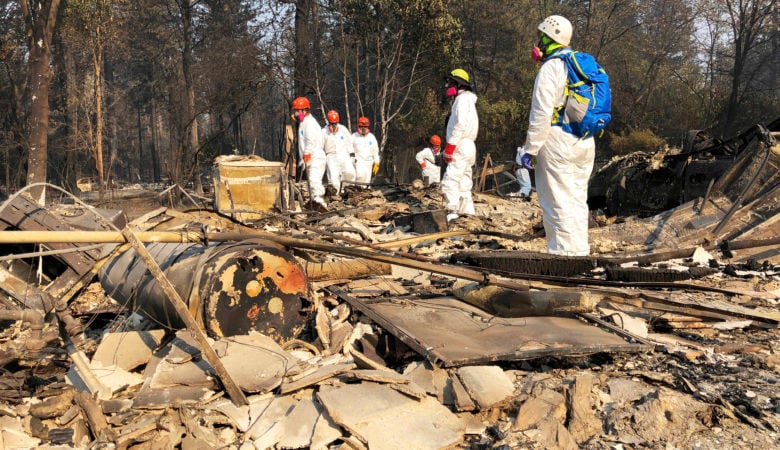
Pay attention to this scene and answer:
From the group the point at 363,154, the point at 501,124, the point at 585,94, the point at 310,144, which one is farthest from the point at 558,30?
the point at 501,124

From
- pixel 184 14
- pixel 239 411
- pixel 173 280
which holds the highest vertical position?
pixel 184 14

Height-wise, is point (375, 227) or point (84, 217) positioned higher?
point (84, 217)

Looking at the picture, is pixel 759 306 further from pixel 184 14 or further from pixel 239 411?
pixel 184 14

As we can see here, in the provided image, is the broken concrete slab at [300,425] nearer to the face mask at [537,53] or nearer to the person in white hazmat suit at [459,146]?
the face mask at [537,53]

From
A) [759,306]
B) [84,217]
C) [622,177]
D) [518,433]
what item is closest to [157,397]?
[518,433]

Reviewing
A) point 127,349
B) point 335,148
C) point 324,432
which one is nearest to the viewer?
point 324,432

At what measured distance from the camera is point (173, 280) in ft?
11.8

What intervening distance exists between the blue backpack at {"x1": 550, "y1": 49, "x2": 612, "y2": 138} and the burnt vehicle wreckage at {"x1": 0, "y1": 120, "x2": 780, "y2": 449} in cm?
123

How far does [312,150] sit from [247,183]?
8.35 ft

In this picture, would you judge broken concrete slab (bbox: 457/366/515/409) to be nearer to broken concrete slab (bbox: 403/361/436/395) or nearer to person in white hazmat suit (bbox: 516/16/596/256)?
broken concrete slab (bbox: 403/361/436/395)

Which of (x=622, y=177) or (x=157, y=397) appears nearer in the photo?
(x=157, y=397)

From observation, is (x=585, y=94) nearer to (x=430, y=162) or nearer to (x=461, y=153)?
(x=461, y=153)

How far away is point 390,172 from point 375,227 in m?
15.5

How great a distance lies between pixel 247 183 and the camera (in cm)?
924
